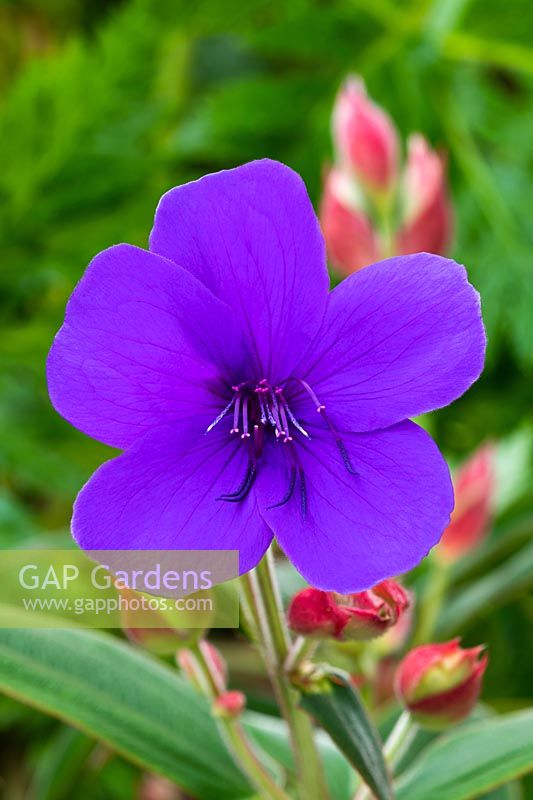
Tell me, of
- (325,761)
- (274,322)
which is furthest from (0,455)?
(274,322)

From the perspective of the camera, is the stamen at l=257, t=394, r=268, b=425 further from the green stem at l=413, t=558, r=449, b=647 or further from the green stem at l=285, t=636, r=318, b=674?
the green stem at l=413, t=558, r=449, b=647

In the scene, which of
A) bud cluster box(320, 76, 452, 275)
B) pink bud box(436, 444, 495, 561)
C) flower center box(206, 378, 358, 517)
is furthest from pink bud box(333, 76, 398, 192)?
flower center box(206, 378, 358, 517)

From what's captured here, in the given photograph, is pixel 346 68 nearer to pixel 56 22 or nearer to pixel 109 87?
pixel 109 87

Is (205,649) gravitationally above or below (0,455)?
below

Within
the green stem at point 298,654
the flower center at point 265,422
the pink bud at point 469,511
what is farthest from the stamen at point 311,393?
the pink bud at point 469,511

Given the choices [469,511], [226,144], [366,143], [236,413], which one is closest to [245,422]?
[236,413]

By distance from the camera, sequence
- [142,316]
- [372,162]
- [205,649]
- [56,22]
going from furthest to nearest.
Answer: [56,22]
[372,162]
[205,649]
[142,316]
